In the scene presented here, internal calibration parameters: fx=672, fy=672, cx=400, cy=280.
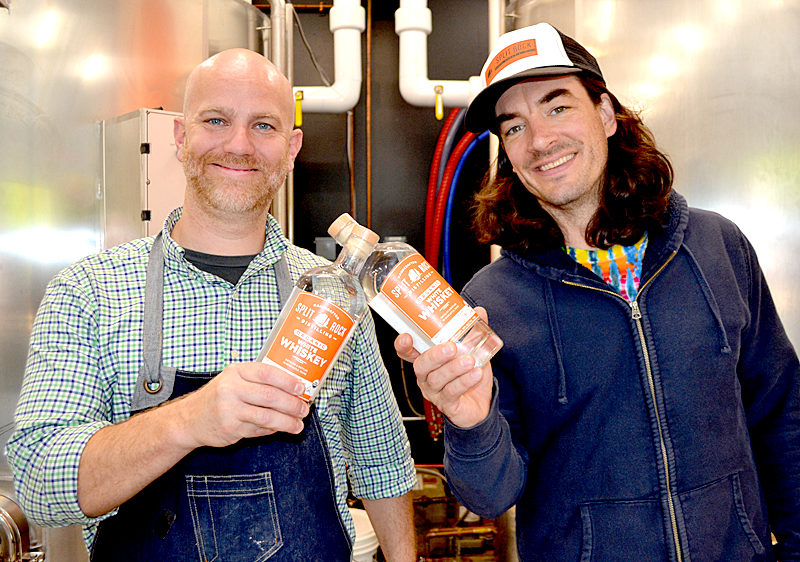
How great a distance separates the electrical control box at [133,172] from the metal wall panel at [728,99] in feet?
4.95

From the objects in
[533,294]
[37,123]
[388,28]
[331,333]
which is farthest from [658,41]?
[388,28]

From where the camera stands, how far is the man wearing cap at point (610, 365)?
1.28 metres

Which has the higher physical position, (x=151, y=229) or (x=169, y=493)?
(x=151, y=229)

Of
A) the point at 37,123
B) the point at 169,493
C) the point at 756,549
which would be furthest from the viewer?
the point at 37,123

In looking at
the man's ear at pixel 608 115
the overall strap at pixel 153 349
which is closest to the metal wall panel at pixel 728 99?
the man's ear at pixel 608 115

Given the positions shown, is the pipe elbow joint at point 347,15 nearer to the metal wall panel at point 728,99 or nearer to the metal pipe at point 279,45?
the metal pipe at point 279,45

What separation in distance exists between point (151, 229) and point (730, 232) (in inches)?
66.5

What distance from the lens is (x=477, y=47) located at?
3.99 metres

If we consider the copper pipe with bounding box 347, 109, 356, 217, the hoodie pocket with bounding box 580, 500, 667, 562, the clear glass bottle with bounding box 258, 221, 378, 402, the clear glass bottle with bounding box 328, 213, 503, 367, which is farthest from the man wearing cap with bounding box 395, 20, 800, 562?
the copper pipe with bounding box 347, 109, 356, 217

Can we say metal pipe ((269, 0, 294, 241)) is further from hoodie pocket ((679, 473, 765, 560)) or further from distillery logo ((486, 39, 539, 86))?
hoodie pocket ((679, 473, 765, 560))

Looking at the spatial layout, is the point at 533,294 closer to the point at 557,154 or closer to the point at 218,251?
the point at 557,154

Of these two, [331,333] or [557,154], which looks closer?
[331,333]

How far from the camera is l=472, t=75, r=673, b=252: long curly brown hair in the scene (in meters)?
1.45

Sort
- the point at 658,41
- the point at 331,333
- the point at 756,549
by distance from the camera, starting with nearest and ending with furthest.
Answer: the point at 331,333, the point at 756,549, the point at 658,41
